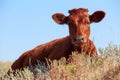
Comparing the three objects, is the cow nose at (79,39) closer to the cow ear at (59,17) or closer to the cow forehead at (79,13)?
the cow forehead at (79,13)

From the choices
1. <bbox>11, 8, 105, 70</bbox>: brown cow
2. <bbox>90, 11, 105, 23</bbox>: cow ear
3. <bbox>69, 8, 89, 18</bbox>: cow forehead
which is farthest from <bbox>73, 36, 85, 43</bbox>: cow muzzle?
<bbox>90, 11, 105, 23</bbox>: cow ear

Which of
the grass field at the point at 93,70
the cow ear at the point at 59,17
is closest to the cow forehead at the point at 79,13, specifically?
the cow ear at the point at 59,17

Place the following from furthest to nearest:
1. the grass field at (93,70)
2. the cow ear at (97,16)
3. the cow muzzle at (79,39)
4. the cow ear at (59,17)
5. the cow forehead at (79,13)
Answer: the cow ear at (59,17) → the cow ear at (97,16) → the cow forehead at (79,13) → the cow muzzle at (79,39) → the grass field at (93,70)

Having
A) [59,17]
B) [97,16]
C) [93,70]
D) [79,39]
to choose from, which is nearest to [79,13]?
[97,16]

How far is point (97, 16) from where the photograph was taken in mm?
12484

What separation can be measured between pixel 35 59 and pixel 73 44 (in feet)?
7.70

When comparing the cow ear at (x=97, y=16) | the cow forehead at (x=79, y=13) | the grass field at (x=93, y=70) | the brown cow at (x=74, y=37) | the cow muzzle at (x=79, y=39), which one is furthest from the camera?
the cow ear at (x=97, y=16)

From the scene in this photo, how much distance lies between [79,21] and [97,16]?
110 cm

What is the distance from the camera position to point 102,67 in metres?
8.23

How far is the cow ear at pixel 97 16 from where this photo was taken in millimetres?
12379

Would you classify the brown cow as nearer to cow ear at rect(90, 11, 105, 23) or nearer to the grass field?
cow ear at rect(90, 11, 105, 23)

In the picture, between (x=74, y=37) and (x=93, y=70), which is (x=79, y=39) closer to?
(x=74, y=37)

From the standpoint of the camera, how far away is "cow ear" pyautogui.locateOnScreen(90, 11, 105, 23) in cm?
1238

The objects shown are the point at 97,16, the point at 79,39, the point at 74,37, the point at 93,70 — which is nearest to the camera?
the point at 93,70
